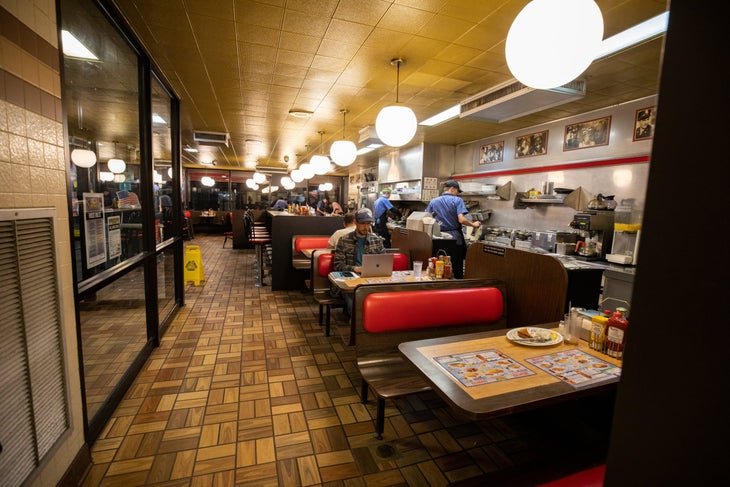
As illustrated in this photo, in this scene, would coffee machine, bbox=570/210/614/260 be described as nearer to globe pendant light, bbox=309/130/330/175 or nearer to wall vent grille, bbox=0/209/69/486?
globe pendant light, bbox=309/130/330/175

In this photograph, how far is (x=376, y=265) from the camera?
339 cm

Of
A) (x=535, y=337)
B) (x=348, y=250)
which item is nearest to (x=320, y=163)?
(x=348, y=250)

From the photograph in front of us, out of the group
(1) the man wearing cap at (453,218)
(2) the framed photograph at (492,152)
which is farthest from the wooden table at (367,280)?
(2) the framed photograph at (492,152)

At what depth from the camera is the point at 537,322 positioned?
9.09 feet

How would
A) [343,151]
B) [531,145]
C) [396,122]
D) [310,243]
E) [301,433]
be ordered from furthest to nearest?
[531,145] → [310,243] → [343,151] → [396,122] → [301,433]

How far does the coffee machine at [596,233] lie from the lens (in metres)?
4.59

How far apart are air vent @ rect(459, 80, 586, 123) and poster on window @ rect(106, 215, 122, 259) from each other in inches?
168

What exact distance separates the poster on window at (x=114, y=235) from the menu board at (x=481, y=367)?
→ 2.65 meters

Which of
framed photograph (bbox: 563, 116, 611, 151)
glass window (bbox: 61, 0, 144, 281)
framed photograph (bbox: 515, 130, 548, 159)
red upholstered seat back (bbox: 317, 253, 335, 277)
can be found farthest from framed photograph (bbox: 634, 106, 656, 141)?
glass window (bbox: 61, 0, 144, 281)

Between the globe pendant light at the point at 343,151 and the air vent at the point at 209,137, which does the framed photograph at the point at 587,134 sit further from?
the air vent at the point at 209,137

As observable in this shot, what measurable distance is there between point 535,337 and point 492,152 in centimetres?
642

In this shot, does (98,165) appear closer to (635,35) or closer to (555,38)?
(555,38)

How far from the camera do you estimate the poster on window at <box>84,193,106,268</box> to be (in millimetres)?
2439

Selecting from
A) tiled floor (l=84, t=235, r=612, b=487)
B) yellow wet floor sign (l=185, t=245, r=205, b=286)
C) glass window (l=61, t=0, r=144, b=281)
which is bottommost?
tiled floor (l=84, t=235, r=612, b=487)
